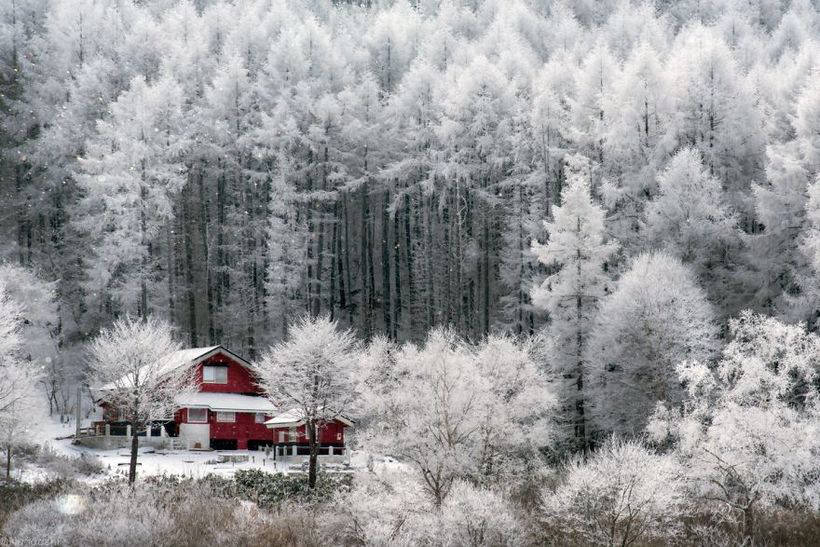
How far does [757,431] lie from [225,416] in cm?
2818

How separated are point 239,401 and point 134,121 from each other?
16.3m

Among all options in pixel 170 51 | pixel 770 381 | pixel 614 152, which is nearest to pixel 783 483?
pixel 770 381

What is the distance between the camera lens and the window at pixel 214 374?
1822 inches

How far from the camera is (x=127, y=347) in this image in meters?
36.4

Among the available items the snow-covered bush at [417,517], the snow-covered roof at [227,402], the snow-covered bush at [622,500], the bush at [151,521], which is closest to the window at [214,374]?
the snow-covered roof at [227,402]

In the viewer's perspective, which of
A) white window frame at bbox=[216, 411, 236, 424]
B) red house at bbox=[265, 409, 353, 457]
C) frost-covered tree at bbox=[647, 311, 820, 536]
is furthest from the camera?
white window frame at bbox=[216, 411, 236, 424]

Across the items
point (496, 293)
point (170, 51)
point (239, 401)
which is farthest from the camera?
point (170, 51)

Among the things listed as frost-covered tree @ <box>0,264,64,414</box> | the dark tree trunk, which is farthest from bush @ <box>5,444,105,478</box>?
the dark tree trunk

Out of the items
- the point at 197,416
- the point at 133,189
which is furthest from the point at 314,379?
the point at 133,189

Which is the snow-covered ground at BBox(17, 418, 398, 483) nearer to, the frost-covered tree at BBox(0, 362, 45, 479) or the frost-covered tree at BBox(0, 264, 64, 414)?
the frost-covered tree at BBox(0, 362, 45, 479)

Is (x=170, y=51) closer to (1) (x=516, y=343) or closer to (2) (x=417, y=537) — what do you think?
(1) (x=516, y=343)

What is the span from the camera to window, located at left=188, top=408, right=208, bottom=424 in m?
44.5

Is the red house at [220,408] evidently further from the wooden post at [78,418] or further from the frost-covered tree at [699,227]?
the frost-covered tree at [699,227]

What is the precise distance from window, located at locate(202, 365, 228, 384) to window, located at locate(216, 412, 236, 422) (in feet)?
7.88
